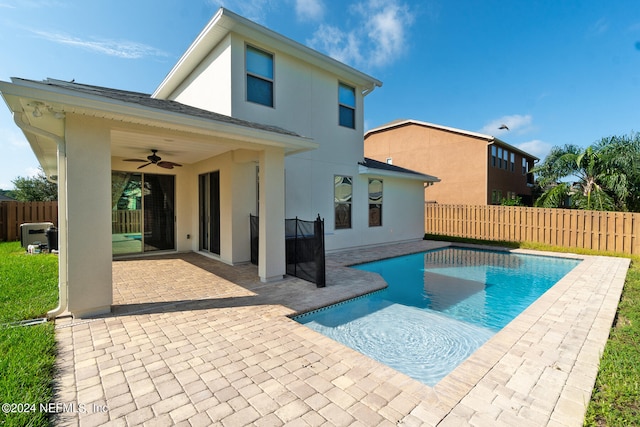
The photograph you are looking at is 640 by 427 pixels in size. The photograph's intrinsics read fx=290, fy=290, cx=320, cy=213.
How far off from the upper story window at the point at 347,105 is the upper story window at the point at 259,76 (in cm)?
313

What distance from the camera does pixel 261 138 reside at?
19.1 ft

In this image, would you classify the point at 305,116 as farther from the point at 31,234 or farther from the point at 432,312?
the point at 31,234

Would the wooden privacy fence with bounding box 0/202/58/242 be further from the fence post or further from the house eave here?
the house eave

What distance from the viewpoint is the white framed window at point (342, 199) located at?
11102 millimetres

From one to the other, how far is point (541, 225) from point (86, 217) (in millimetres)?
16684

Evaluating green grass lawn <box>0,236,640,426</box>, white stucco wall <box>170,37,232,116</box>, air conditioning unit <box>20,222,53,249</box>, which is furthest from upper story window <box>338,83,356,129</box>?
air conditioning unit <box>20,222,53,249</box>

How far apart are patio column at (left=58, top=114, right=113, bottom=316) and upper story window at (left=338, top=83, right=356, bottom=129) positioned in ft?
27.4

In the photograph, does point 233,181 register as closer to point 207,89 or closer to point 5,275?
point 207,89

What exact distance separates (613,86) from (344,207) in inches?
665

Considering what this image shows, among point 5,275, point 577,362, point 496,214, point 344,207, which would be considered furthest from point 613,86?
point 5,275

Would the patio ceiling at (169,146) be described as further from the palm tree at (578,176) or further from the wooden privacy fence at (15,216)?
the palm tree at (578,176)

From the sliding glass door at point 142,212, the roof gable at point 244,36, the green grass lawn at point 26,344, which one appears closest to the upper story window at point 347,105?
the roof gable at point 244,36

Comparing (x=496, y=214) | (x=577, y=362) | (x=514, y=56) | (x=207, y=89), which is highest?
(x=514, y=56)

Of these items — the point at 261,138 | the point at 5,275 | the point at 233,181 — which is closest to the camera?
the point at 261,138
